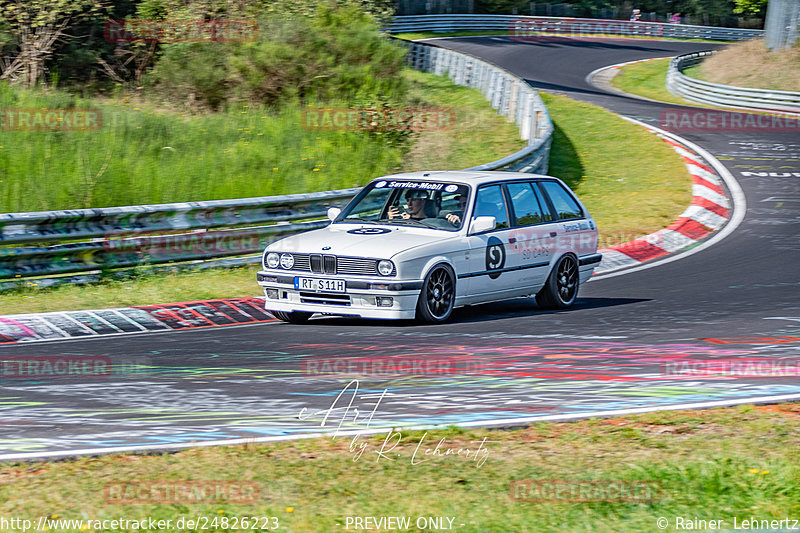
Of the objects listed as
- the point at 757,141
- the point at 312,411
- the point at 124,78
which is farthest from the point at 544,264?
the point at 124,78

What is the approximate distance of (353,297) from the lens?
31.9 feet

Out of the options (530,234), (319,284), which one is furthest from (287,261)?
(530,234)

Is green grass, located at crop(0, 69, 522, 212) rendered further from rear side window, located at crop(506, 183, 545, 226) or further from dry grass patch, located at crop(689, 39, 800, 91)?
dry grass patch, located at crop(689, 39, 800, 91)

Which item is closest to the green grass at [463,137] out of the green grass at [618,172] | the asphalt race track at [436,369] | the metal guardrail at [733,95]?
the green grass at [618,172]

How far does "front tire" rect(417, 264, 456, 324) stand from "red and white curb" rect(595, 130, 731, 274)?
14.4 ft

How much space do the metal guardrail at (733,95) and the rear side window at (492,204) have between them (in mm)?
25533

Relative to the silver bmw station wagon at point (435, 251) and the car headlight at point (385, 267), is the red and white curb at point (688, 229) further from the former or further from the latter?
the car headlight at point (385, 267)

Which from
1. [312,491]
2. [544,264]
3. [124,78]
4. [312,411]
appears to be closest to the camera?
[312,491]

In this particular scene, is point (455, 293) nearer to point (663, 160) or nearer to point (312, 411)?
point (312, 411)

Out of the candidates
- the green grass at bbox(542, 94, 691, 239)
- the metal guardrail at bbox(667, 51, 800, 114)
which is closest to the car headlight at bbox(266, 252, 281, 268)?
the green grass at bbox(542, 94, 691, 239)

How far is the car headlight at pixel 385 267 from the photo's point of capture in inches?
375

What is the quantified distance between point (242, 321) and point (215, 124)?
378 inches

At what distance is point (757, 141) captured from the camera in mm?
25547

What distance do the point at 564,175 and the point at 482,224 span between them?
9.47 meters
